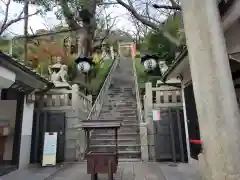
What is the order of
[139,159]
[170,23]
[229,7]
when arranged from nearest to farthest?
[229,7] < [139,159] < [170,23]

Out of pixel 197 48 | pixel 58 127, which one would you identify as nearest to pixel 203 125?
pixel 197 48

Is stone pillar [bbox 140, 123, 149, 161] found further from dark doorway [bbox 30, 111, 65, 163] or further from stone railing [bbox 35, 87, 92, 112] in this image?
dark doorway [bbox 30, 111, 65, 163]

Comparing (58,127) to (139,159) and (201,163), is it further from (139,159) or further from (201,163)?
(201,163)

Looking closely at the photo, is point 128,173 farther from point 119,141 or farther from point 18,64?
point 18,64

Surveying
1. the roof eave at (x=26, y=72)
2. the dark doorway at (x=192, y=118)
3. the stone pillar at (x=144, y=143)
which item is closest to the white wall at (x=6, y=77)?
the roof eave at (x=26, y=72)

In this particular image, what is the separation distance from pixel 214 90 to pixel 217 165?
31.5 inches

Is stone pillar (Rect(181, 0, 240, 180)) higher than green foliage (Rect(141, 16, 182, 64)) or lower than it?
lower

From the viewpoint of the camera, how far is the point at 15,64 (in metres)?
5.50

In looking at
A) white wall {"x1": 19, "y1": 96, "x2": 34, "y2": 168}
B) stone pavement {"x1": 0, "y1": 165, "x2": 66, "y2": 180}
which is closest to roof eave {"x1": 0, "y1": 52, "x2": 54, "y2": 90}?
white wall {"x1": 19, "y1": 96, "x2": 34, "y2": 168}

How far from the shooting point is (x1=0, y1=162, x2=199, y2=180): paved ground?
548 centimetres

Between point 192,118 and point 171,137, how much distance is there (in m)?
1.29

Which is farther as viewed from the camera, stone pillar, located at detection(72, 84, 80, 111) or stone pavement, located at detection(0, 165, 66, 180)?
stone pillar, located at detection(72, 84, 80, 111)

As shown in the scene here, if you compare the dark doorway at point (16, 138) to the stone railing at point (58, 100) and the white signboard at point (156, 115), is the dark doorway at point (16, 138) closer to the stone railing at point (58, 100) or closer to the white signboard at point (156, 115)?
the stone railing at point (58, 100)

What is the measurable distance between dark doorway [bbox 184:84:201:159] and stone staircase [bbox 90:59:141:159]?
2.21 meters
